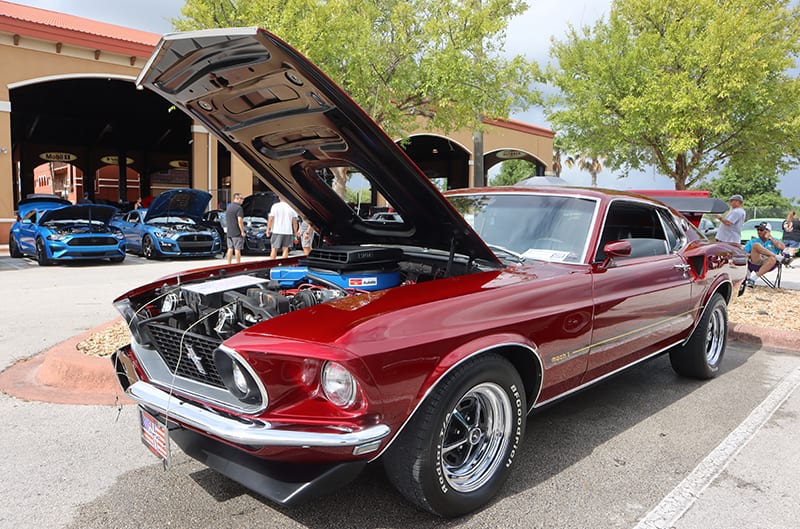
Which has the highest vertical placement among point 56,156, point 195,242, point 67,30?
point 67,30

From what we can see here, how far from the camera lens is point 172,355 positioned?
277 centimetres

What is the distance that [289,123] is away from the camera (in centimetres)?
320

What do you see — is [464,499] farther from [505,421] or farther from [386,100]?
[386,100]

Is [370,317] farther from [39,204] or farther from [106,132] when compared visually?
[106,132]

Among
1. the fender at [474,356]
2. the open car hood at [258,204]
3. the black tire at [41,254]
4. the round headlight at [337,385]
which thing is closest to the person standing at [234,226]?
the black tire at [41,254]

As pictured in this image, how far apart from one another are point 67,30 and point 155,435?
62.7 ft

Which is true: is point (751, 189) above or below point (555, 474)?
above

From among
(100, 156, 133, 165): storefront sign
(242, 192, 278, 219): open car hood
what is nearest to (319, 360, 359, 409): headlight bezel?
(242, 192, 278, 219): open car hood

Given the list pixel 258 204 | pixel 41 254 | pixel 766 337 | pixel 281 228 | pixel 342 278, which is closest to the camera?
pixel 342 278

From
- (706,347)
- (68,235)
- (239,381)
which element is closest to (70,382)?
(239,381)

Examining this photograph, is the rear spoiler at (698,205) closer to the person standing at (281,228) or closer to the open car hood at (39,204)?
the person standing at (281,228)

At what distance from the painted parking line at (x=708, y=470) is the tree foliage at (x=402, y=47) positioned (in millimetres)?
12393

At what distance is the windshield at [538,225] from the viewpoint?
3486mm

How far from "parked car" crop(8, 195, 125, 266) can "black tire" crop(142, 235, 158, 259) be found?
80 centimetres
